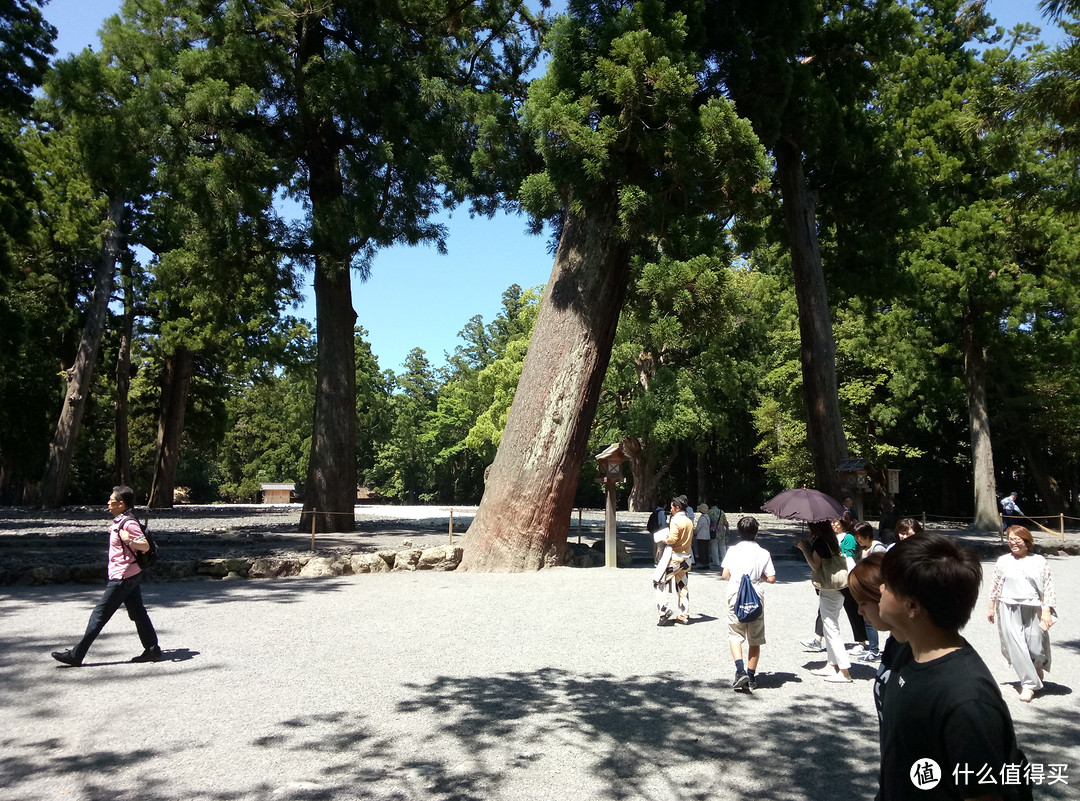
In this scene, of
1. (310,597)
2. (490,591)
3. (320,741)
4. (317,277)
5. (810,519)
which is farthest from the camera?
(317,277)

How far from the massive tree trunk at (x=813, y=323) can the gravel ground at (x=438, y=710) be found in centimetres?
681

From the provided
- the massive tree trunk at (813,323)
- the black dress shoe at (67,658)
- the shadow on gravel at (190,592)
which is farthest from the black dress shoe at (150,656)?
the massive tree trunk at (813,323)

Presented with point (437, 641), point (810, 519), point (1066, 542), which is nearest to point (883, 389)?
point (1066, 542)

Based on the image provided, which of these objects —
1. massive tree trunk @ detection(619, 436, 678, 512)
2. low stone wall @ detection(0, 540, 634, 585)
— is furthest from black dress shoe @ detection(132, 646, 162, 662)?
massive tree trunk @ detection(619, 436, 678, 512)

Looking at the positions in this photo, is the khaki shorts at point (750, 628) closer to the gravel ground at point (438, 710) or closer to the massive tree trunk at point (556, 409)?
the gravel ground at point (438, 710)

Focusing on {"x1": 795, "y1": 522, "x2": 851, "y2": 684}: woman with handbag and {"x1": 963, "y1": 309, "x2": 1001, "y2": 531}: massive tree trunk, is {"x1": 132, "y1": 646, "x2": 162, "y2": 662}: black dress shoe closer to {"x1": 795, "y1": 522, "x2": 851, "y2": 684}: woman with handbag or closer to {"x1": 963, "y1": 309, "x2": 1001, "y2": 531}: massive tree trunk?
{"x1": 795, "y1": 522, "x2": 851, "y2": 684}: woman with handbag

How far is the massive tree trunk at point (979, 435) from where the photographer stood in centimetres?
2316

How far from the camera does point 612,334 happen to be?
43.8 feet

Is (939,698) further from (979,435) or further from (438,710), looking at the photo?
(979,435)

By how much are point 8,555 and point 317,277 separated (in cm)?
876

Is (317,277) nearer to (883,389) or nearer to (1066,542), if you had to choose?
(1066,542)

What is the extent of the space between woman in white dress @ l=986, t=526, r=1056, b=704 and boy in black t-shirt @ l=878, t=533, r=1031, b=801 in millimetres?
4562

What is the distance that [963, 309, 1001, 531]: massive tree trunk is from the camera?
912 inches

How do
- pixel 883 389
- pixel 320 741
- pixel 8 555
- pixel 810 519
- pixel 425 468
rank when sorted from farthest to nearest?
pixel 425 468 < pixel 883 389 < pixel 8 555 < pixel 810 519 < pixel 320 741
